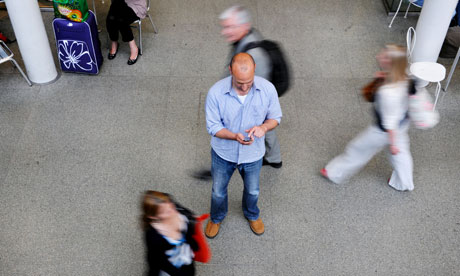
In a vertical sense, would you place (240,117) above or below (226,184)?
above

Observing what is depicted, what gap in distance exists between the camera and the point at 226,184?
11.7 ft

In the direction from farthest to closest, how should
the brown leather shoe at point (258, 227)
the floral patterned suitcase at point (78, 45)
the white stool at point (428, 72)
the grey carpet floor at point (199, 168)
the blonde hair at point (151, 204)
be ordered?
1. the floral patterned suitcase at point (78, 45)
2. the white stool at point (428, 72)
3. the brown leather shoe at point (258, 227)
4. the grey carpet floor at point (199, 168)
5. the blonde hair at point (151, 204)

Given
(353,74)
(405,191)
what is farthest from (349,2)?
(405,191)

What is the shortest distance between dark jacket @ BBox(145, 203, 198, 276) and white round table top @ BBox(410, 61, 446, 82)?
3.03 meters

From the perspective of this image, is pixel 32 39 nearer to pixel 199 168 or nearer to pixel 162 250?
pixel 199 168

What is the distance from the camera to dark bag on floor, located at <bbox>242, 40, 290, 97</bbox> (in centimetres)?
347

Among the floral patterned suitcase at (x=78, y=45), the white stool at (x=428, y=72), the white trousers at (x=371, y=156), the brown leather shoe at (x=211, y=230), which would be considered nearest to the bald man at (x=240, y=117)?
the brown leather shoe at (x=211, y=230)

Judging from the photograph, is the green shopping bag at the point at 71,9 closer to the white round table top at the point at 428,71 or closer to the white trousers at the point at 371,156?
the white trousers at the point at 371,156

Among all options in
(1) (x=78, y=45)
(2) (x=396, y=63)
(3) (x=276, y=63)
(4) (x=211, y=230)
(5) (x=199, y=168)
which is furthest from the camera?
(1) (x=78, y=45)

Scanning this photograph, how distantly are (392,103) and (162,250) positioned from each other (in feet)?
6.51

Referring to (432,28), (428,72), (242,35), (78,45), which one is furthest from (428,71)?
(78,45)

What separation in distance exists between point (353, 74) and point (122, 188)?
2980mm

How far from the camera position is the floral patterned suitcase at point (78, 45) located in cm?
514

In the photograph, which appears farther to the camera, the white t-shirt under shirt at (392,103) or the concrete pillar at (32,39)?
the concrete pillar at (32,39)
